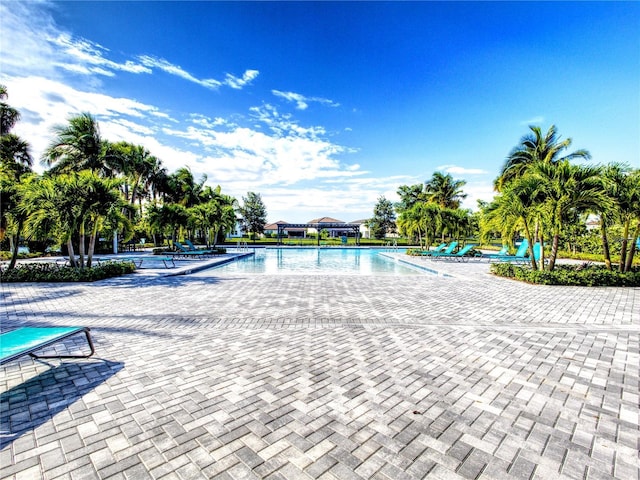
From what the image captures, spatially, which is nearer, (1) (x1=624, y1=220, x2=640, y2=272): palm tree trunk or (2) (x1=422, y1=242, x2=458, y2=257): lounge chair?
(1) (x1=624, y1=220, x2=640, y2=272): palm tree trunk

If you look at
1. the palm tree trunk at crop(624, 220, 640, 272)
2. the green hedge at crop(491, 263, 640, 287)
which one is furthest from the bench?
the palm tree trunk at crop(624, 220, 640, 272)

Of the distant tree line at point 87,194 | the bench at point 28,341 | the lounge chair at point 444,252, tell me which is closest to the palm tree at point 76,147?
the distant tree line at point 87,194

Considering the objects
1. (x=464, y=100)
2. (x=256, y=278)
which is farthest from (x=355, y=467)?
(x=464, y=100)

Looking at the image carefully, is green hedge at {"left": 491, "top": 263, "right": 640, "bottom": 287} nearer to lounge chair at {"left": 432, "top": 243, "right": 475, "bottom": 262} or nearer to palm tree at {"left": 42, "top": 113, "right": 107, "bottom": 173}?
lounge chair at {"left": 432, "top": 243, "right": 475, "bottom": 262}

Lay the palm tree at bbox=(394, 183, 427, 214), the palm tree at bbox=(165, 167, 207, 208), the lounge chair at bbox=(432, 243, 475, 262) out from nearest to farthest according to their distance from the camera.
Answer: the lounge chair at bbox=(432, 243, 475, 262) < the palm tree at bbox=(165, 167, 207, 208) < the palm tree at bbox=(394, 183, 427, 214)

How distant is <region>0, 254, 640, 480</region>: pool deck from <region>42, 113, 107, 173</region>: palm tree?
1876 centimetres

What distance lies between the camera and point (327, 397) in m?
3.16

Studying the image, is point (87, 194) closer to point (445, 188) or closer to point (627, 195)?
point (627, 195)

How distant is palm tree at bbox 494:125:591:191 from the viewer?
2342cm

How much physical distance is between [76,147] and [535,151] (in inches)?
1331

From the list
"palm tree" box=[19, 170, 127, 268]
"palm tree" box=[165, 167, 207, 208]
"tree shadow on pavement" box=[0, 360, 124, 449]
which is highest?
"palm tree" box=[165, 167, 207, 208]

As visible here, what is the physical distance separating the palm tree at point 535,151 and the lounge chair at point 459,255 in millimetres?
7562

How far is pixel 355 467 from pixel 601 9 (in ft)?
42.4

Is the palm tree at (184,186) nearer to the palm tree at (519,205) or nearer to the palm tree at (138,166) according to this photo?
the palm tree at (138,166)
